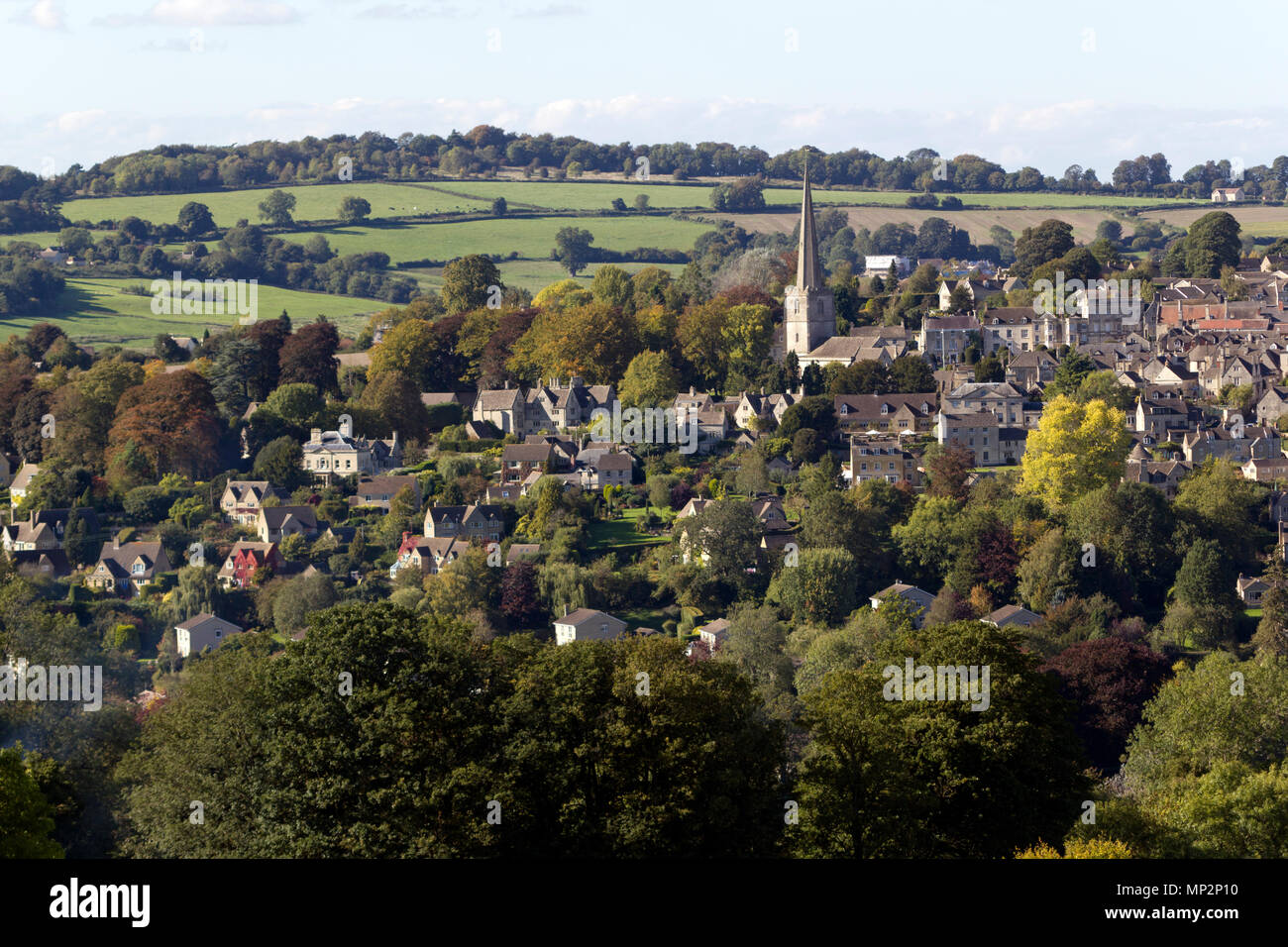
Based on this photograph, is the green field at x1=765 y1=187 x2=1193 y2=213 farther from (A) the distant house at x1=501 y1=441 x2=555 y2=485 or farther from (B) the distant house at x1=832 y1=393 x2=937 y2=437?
(A) the distant house at x1=501 y1=441 x2=555 y2=485

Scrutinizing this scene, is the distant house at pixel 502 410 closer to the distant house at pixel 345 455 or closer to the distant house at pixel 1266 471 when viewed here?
the distant house at pixel 345 455

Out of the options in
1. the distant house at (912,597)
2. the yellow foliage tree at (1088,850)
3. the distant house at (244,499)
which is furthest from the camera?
the distant house at (244,499)

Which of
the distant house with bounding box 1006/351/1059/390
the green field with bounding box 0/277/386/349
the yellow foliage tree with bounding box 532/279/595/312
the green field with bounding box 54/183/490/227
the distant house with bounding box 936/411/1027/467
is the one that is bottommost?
the distant house with bounding box 936/411/1027/467

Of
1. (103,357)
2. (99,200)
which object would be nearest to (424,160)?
(99,200)

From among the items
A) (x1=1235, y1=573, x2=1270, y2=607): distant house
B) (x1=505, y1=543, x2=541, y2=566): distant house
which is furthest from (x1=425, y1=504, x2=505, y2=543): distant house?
(x1=1235, y1=573, x2=1270, y2=607): distant house

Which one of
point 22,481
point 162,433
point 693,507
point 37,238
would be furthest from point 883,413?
point 37,238

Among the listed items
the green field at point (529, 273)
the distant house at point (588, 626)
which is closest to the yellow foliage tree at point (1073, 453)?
the distant house at point (588, 626)

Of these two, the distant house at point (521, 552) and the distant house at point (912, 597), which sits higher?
the distant house at point (521, 552)
